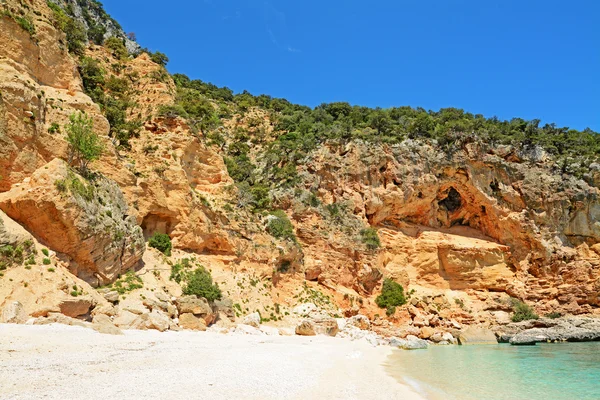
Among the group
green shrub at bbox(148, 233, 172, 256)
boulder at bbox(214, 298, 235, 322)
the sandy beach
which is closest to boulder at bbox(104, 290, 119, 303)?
the sandy beach

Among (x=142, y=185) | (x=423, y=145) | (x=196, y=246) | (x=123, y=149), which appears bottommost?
(x=196, y=246)

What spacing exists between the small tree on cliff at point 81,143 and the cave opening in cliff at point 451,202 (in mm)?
37718

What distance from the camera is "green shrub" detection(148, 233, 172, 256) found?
81.9ft

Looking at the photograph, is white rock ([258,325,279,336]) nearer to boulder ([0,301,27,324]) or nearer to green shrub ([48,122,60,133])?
boulder ([0,301,27,324])

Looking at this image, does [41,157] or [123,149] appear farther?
[123,149]

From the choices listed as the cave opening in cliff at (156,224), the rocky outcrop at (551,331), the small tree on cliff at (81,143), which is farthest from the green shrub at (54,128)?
the rocky outcrop at (551,331)

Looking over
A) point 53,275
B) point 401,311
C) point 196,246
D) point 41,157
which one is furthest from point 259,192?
point 53,275

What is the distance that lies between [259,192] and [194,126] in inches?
373

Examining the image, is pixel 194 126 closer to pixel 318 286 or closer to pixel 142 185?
pixel 142 185

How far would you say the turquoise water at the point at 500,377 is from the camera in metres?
10.6

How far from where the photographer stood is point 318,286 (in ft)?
111

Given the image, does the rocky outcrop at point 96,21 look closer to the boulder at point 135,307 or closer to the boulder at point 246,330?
the boulder at point 135,307

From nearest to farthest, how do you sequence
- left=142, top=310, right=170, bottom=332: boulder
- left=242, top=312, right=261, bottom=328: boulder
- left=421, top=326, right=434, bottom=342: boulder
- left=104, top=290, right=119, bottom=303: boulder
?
left=142, top=310, right=170, bottom=332: boulder → left=104, top=290, right=119, bottom=303: boulder → left=242, top=312, right=261, bottom=328: boulder → left=421, top=326, right=434, bottom=342: boulder

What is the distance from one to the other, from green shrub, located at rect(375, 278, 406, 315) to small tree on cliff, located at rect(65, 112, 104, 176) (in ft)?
87.7
